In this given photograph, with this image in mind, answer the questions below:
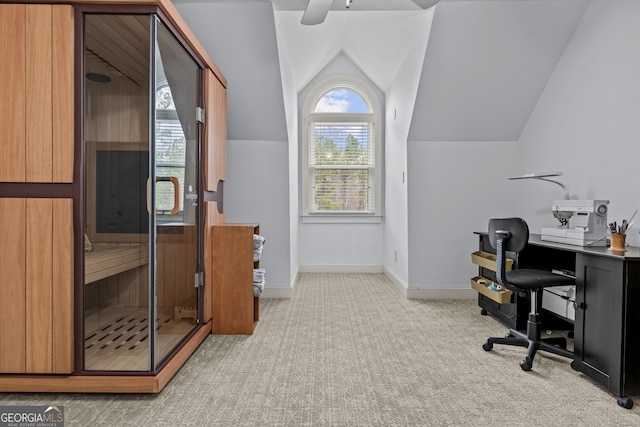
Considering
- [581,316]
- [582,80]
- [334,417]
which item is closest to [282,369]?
[334,417]

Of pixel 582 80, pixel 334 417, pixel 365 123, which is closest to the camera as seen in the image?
pixel 334 417

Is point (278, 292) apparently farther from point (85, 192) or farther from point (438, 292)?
point (85, 192)

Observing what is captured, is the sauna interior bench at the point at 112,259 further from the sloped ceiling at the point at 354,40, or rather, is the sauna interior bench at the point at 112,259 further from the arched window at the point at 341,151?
the arched window at the point at 341,151

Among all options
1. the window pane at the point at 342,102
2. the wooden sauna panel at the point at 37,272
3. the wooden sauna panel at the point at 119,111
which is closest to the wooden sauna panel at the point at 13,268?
the wooden sauna panel at the point at 37,272

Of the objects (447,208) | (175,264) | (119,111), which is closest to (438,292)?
(447,208)

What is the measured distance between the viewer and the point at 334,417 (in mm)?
1717

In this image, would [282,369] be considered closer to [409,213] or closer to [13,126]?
[13,126]

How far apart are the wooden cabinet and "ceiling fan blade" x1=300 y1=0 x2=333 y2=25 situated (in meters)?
1.50

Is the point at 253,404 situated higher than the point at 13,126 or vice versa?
the point at 13,126

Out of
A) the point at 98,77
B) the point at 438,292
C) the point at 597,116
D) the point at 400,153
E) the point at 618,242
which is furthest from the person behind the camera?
the point at 400,153

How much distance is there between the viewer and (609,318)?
1.97m

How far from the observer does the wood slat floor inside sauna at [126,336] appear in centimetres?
200

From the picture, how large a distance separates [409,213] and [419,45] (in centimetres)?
160

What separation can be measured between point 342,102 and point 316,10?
2.94m
